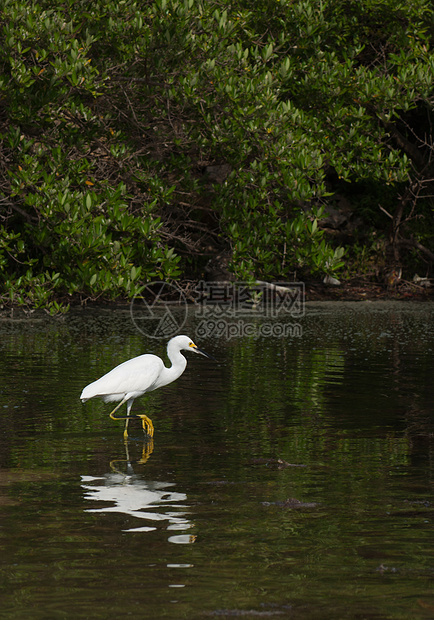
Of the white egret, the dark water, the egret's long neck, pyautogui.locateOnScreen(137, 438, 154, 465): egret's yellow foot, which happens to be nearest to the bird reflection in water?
the dark water

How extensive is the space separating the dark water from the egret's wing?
32cm

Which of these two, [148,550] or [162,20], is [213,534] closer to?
[148,550]

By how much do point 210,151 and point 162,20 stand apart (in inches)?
102

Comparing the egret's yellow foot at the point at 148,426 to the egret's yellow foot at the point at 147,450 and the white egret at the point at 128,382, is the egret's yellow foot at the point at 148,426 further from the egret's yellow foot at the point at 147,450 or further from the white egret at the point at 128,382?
the egret's yellow foot at the point at 147,450

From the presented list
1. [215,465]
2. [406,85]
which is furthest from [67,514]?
[406,85]

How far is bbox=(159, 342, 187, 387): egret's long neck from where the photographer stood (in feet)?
28.5

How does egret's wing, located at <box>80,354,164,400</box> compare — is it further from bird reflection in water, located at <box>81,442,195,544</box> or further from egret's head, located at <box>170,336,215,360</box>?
bird reflection in water, located at <box>81,442,195,544</box>

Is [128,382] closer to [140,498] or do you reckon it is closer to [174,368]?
[174,368]

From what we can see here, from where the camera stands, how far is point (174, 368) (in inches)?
346

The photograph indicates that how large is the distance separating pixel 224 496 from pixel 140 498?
1.65ft

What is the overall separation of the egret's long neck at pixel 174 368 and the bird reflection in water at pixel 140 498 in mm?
2173

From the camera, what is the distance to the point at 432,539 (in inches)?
190

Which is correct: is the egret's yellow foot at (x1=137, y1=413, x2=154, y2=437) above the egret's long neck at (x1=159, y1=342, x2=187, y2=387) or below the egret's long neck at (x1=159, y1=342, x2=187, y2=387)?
below

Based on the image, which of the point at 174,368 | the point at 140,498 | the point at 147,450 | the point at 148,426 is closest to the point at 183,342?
the point at 174,368
